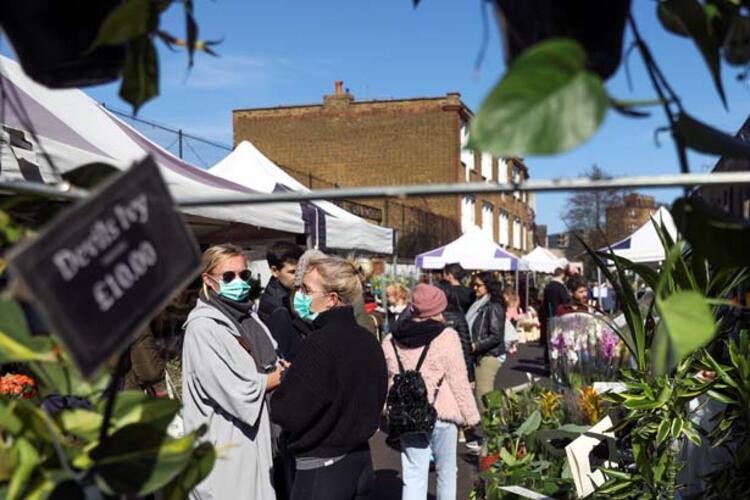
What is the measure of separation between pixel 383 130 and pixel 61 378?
32.7 metres

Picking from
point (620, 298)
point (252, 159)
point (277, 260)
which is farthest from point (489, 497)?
point (252, 159)

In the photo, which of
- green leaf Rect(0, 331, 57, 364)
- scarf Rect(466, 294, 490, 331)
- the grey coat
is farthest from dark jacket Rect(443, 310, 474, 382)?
green leaf Rect(0, 331, 57, 364)

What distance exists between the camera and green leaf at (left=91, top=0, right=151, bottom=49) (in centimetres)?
78

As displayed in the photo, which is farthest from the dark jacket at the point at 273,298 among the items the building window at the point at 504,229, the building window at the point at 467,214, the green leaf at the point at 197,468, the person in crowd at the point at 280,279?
the building window at the point at 504,229

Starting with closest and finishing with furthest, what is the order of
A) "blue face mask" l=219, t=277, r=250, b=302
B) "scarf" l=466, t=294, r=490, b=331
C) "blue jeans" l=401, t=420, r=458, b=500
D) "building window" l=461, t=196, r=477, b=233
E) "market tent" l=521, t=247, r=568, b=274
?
"blue face mask" l=219, t=277, r=250, b=302 < "blue jeans" l=401, t=420, r=458, b=500 < "scarf" l=466, t=294, r=490, b=331 < "market tent" l=521, t=247, r=568, b=274 < "building window" l=461, t=196, r=477, b=233

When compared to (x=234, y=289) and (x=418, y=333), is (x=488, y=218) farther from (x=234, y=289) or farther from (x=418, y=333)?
(x=234, y=289)

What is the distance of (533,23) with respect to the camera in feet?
2.68

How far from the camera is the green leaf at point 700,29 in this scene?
86 centimetres

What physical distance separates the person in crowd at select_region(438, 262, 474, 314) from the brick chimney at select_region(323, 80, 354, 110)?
988 inches

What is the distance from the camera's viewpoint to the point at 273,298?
538 cm

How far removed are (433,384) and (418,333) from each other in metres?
0.31

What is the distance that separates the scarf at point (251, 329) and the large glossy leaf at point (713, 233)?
9.28ft

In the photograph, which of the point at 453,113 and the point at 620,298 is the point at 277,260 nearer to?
the point at 620,298

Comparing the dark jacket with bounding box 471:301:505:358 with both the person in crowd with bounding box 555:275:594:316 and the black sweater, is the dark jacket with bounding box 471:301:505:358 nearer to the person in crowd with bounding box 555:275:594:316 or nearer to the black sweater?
the person in crowd with bounding box 555:275:594:316
